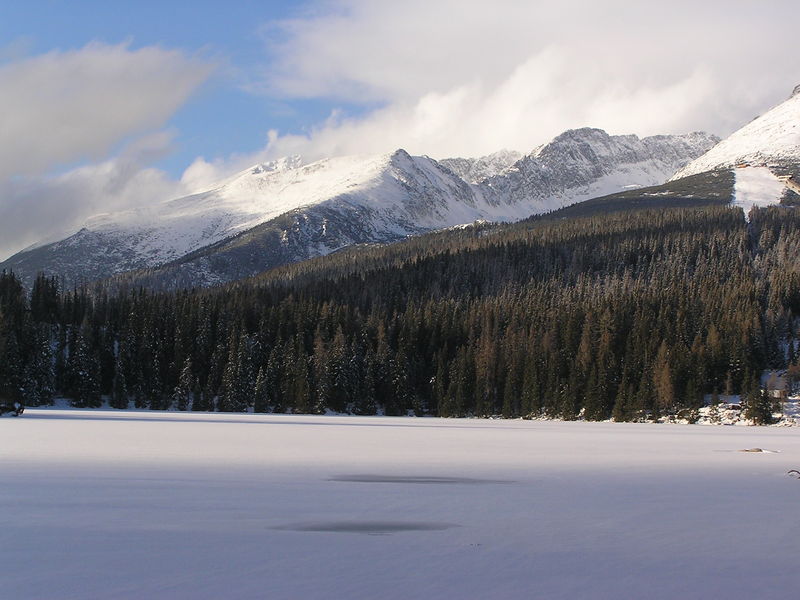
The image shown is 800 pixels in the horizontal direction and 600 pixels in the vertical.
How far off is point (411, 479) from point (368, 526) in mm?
8158

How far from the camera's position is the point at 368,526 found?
16.2 metres

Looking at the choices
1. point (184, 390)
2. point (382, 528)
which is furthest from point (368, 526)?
point (184, 390)

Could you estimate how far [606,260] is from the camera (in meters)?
196

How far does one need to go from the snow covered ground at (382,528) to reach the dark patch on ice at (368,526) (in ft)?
0.16

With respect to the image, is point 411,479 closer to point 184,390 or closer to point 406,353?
point 184,390

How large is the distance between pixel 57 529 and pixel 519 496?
12027 mm

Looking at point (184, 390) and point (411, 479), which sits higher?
point (184, 390)

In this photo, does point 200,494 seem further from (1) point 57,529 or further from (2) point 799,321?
(2) point 799,321

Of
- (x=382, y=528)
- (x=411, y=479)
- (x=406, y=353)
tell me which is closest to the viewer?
(x=382, y=528)

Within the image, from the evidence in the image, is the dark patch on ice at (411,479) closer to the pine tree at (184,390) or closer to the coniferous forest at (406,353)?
the coniferous forest at (406,353)

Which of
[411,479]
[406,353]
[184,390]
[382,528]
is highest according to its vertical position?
[406,353]

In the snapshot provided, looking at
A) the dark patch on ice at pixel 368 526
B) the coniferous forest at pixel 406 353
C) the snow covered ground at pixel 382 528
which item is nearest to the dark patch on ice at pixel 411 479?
the snow covered ground at pixel 382 528

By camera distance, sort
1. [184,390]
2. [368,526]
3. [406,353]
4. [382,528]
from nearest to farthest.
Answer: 1. [382,528]
2. [368,526]
3. [184,390]
4. [406,353]

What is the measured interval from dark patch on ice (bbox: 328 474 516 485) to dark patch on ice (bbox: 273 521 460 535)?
273 inches
